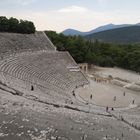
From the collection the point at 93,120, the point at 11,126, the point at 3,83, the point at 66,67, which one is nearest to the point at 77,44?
the point at 66,67

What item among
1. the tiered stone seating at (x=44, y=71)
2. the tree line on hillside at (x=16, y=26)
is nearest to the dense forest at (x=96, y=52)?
the tree line on hillside at (x=16, y=26)

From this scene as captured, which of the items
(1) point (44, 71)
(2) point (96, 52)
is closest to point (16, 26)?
(1) point (44, 71)

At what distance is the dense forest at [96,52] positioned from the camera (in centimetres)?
5044

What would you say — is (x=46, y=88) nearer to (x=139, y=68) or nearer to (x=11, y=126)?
(x=11, y=126)

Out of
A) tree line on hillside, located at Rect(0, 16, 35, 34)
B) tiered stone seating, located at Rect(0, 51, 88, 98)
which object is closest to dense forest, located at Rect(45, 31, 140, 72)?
tree line on hillside, located at Rect(0, 16, 35, 34)

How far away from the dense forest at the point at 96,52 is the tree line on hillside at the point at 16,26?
20.2 ft

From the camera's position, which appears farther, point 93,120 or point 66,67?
point 66,67

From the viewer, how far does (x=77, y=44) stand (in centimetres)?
5100

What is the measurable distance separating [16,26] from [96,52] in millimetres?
20649

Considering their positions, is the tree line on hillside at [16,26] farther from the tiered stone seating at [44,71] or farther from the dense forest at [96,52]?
the tiered stone seating at [44,71]

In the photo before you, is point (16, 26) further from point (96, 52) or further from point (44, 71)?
point (96, 52)

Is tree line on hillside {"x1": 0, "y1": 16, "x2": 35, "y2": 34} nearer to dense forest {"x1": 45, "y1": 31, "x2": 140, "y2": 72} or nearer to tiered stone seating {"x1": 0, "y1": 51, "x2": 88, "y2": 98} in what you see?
dense forest {"x1": 45, "y1": 31, "x2": 140, "y2": 72}

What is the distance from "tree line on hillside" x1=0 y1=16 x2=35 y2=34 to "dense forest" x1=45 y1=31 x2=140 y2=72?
6.15 meters

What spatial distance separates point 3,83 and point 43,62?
1556 centimetres
